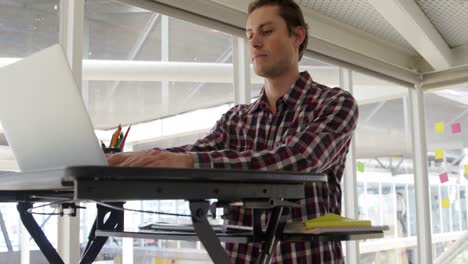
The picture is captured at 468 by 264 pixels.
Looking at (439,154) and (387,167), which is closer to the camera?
(439,154)

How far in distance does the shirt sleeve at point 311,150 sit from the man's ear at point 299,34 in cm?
29

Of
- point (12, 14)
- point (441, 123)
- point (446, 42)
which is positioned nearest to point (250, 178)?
point (12, 14)

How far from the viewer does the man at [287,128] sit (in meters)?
1.21

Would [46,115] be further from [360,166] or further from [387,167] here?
[387,167]

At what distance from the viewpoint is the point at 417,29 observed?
3420 millimetres

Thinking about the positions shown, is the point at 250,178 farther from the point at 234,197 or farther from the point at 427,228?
the point at 427,228

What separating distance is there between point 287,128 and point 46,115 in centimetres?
67

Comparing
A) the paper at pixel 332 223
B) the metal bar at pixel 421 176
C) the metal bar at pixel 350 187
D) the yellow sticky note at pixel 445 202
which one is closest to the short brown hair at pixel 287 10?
the paper at pixel 332 223

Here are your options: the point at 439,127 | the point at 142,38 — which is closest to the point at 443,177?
the point at 439,127

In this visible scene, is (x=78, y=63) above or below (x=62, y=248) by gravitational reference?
above

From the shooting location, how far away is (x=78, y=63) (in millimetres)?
2240

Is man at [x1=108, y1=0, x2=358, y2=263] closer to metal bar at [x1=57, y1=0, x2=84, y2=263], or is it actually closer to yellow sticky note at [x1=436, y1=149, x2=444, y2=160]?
metal bar at [x1=57, y1=0, x2=84, y2=263]

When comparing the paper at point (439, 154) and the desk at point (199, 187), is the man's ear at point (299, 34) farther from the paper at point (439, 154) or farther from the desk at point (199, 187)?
the paper at point (439, 154)

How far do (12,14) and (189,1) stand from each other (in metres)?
0.81
